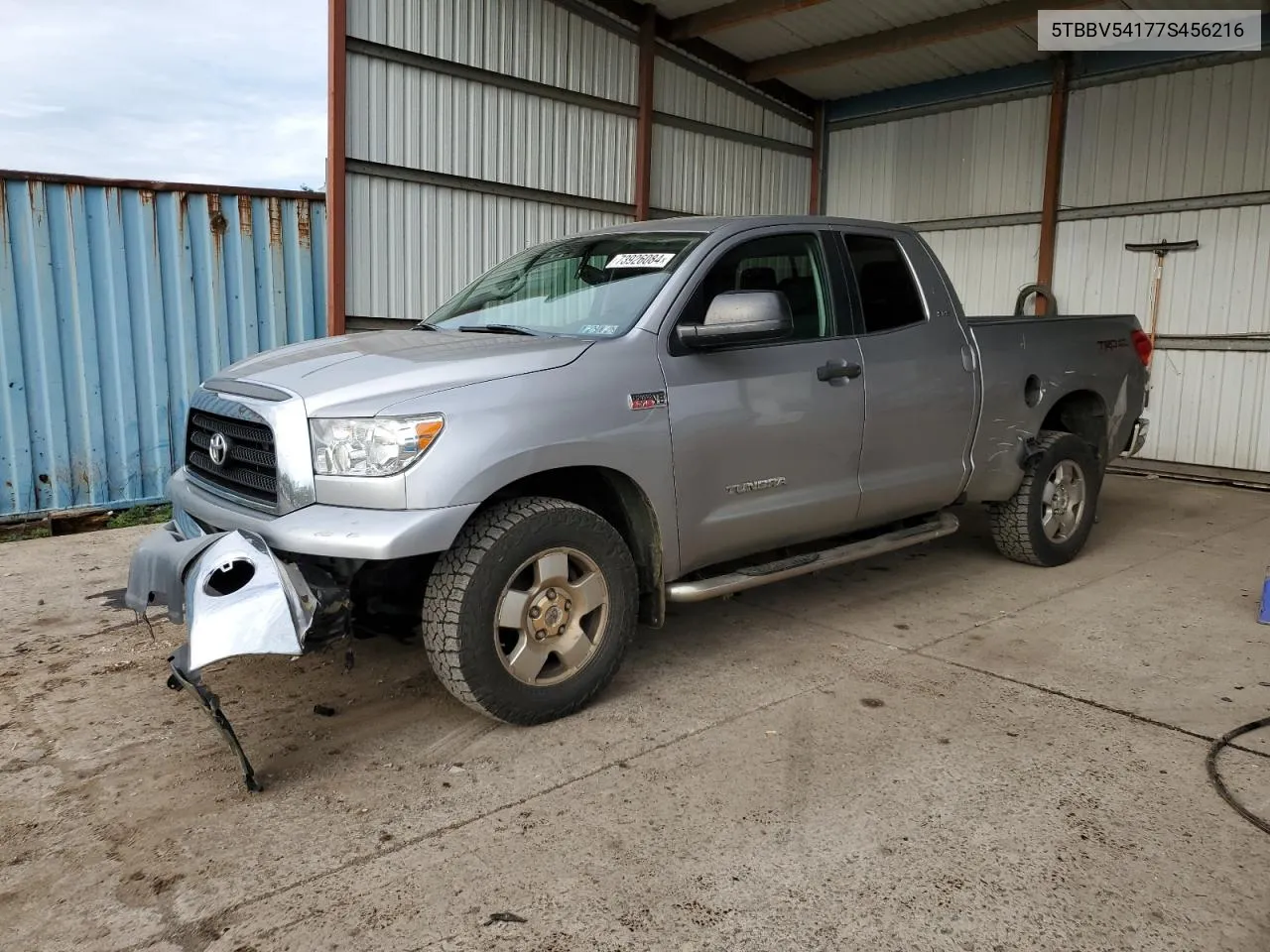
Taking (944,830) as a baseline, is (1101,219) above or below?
above

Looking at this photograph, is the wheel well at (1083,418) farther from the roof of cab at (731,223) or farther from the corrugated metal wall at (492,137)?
the corrugated metal wall at (492,137)

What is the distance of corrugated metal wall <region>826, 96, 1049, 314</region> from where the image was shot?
11008mm

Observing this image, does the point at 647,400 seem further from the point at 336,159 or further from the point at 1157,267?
the point at 1157,267

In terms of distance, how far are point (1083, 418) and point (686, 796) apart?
13.6 ft

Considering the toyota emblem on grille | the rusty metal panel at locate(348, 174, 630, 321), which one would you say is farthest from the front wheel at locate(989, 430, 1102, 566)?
the rusty metal panel at locate(348, 174, 630, 321)

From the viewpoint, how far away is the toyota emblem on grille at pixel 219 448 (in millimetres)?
3488

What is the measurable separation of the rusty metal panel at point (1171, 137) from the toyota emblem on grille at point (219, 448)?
976cm

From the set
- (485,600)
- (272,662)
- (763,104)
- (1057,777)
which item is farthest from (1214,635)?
(763,104)

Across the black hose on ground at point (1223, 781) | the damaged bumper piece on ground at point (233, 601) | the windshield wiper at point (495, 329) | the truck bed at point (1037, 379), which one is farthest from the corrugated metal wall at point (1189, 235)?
the damaged bumper piece on ground at point (233, 601)

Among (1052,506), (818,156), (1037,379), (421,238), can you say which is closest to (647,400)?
(1037,379)

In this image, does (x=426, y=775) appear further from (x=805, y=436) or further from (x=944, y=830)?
(x=805, y=436)

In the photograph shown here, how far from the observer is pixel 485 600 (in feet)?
10.7

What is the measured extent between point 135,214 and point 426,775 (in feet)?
19.7

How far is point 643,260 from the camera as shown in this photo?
4.10 metres
